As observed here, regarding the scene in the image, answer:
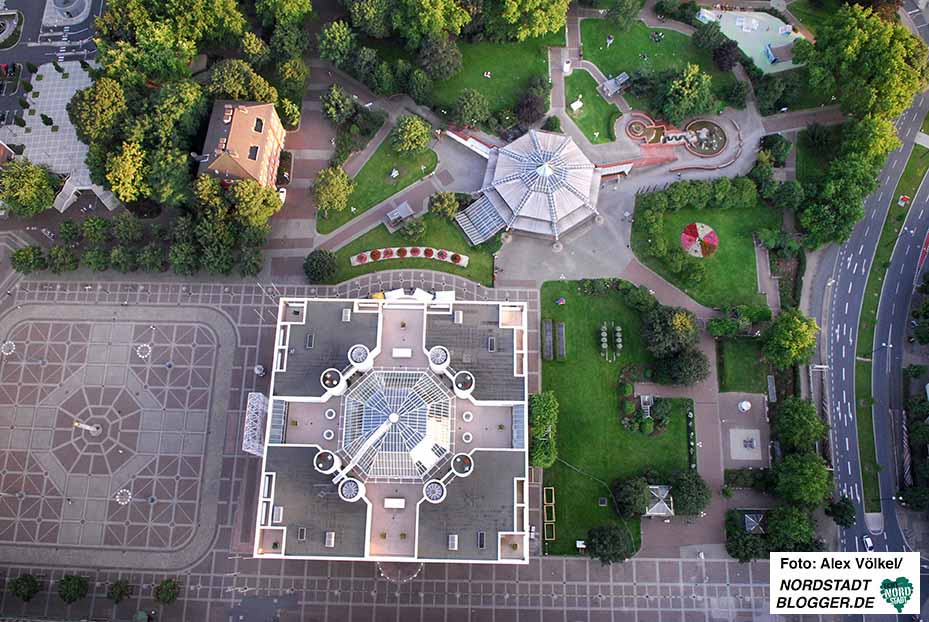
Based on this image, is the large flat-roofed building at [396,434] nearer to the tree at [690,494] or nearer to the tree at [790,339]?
the tree at [690,494]

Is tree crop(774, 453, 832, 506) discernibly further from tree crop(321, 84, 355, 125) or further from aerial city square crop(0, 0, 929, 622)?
tree crop(321, 84, 355, 125)

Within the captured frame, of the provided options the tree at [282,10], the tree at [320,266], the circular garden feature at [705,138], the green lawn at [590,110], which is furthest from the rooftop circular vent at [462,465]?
the tree at [282,10]

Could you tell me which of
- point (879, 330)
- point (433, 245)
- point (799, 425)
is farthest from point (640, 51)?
point (799, 425)

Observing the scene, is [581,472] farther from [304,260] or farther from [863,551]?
[304,260]

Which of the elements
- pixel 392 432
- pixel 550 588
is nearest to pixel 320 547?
pixel 392 432

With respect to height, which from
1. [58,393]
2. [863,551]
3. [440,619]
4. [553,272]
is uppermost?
[553,272]

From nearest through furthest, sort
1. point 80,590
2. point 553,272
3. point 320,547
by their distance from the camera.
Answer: point 320,547 < point 80,590 < point 553,272

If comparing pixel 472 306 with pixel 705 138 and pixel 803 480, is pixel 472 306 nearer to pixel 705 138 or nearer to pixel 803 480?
pixel 803 480

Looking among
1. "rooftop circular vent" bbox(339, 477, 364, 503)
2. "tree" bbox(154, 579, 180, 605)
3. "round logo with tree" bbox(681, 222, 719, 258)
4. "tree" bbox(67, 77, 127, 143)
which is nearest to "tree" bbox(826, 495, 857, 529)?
"round logo with tree" bbox(681, 222, 719, 258)

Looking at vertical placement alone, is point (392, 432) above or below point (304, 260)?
below
